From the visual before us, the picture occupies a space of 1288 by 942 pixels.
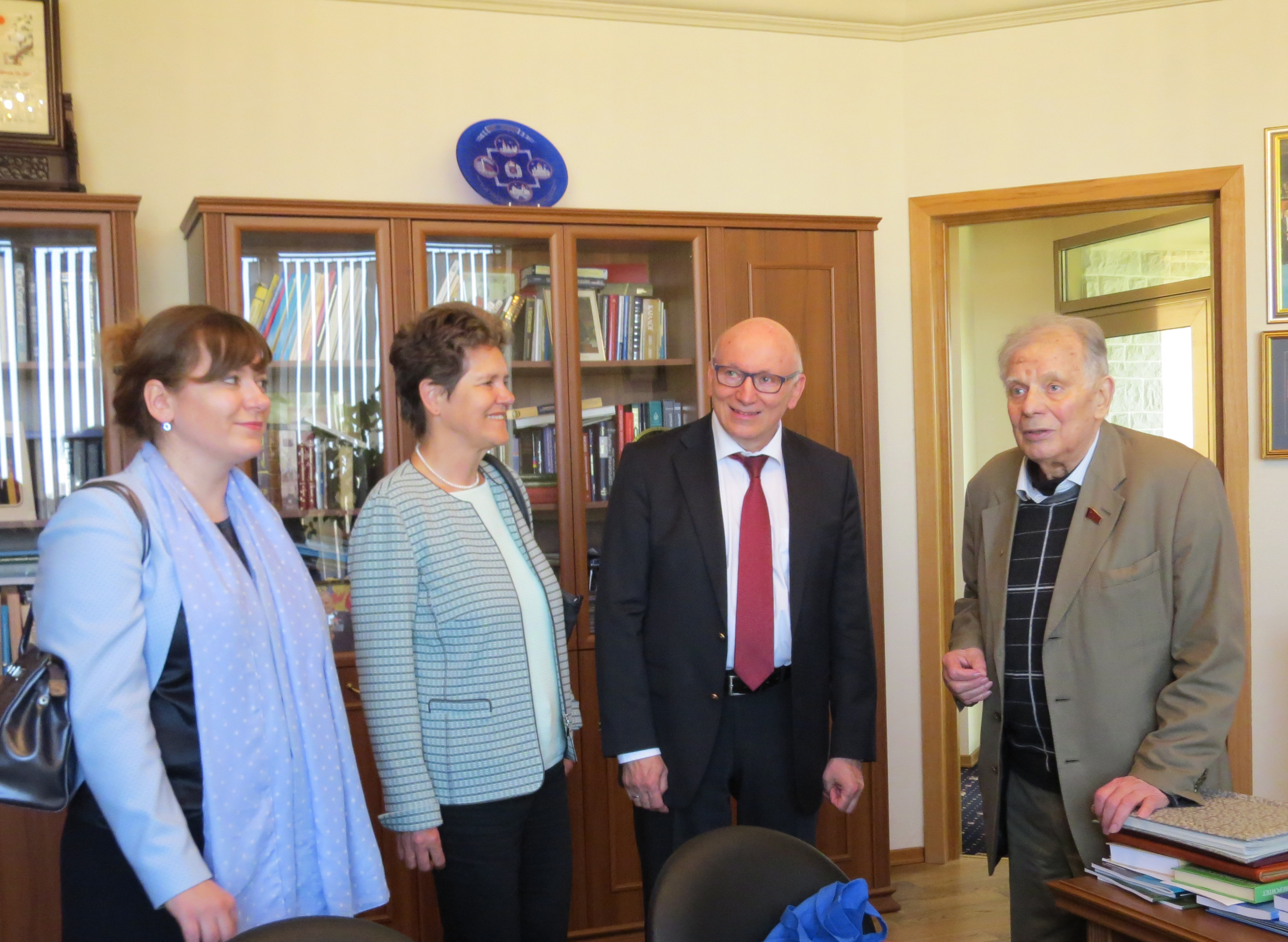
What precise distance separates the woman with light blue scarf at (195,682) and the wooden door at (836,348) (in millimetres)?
1919

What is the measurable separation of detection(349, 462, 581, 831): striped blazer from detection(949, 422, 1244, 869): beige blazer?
980mm

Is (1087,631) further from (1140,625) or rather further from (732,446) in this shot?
(732,446)

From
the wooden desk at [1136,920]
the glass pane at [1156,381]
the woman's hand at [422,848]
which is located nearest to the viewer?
the wooden desk at [1136,920]

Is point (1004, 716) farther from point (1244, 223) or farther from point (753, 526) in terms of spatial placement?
point (1244, 223)

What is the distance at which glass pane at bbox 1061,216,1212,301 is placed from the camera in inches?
169

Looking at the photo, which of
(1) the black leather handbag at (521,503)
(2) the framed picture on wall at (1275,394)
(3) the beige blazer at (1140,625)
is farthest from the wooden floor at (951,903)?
(1) the black leather handbag at (521,503)

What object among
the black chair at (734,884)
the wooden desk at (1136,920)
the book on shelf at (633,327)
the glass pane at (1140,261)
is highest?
the glass pane at (1140,261)

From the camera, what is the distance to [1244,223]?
3.56 metres

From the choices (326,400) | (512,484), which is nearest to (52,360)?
(326,400)

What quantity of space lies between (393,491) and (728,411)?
0.70m

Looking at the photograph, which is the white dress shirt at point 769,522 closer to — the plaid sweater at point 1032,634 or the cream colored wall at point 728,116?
the plaid sweater at point 1032,634

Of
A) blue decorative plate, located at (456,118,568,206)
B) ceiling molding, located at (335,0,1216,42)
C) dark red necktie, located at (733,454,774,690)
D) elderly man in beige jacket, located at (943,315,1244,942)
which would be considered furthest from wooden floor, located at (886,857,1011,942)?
ceiling molding, located at (335,0,1216,42)

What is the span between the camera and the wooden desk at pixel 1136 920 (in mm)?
1439

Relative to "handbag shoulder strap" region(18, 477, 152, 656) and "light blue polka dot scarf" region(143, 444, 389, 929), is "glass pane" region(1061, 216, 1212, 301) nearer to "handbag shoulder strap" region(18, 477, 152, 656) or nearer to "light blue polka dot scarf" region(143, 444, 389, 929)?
"light blue polka dot scarf" region(143, 444, 389, 929)
